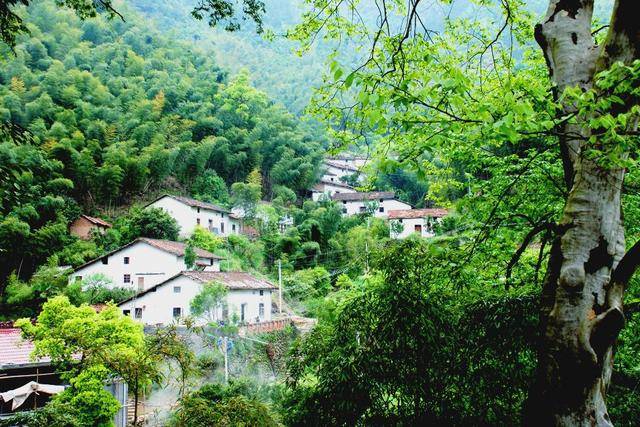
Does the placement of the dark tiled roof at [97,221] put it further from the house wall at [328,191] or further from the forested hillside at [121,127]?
the house wall at [328,191]

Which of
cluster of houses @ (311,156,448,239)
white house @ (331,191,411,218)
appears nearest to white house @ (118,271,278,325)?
cluster of houses @ (311,156,448,239)

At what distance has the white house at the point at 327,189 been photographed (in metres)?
42.2

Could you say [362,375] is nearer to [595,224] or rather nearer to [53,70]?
[595,224]

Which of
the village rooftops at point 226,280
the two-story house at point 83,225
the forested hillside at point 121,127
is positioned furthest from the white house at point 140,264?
the two-story house at point 83,225

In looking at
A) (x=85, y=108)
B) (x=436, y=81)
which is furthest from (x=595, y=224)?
(x=85, y=108)

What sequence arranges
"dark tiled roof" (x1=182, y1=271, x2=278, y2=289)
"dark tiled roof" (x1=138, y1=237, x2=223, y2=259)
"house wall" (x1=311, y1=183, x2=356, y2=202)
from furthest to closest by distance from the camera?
1. "house wall" (x1=311, y1=183, x2=356, y2=202)
2. "dark tiled roof" (x1=138, y1=237, x2=223, y2=259)
3. "dark tiled roof" (x1=182, y1=271, x2=278, y2=289)

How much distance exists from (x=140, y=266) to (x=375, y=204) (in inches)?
804

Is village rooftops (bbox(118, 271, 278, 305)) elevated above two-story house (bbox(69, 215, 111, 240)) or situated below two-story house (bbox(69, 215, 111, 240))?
below

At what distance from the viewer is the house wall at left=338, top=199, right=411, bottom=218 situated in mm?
38400

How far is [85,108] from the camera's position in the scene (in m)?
31.9

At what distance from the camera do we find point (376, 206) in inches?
1500

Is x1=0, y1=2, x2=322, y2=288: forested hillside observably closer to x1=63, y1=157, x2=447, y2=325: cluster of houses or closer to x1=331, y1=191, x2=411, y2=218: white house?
x1=63, y1=157, x2=447, y2=325: cluster of houses

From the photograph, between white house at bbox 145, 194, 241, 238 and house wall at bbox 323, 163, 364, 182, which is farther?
house wall at bbox 323, 163, 364, 182

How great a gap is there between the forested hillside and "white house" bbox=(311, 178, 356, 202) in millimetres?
1576
